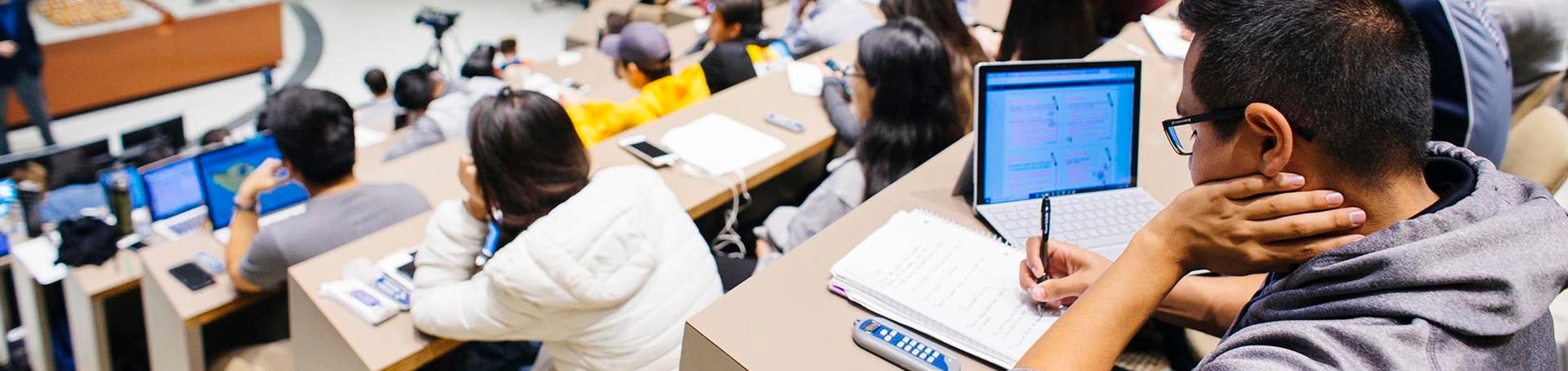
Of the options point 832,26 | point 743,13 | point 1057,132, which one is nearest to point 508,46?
point 743,13

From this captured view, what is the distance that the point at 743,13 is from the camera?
3.68m

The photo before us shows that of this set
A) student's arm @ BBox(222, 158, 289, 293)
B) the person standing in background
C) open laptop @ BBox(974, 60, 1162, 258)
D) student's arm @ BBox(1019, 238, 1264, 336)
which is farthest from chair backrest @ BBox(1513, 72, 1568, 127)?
the person standing in background

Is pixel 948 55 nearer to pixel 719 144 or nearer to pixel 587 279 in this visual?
pixel 719 144

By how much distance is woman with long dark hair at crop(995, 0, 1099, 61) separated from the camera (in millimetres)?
2404

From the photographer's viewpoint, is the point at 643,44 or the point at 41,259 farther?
the point at 643,44

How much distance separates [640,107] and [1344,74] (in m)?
2.33

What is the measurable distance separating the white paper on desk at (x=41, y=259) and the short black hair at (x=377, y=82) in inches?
87.3

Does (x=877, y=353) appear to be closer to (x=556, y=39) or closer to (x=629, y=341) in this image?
(x=629, y=341)

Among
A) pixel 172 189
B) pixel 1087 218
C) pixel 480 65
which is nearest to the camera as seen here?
pixel 1087 218

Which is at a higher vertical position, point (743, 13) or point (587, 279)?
point (743, 13)

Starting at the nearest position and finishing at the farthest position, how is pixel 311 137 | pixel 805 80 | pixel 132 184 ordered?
pixel 311 137
pixel 132 184
pixel 805 80

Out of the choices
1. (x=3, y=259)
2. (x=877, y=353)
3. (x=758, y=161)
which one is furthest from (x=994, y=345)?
(x=3, y=259)

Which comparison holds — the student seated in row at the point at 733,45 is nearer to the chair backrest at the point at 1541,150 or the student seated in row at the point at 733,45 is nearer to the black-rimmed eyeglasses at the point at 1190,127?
the chair backrest at the point at 1541,150

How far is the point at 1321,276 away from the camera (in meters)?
0.69
